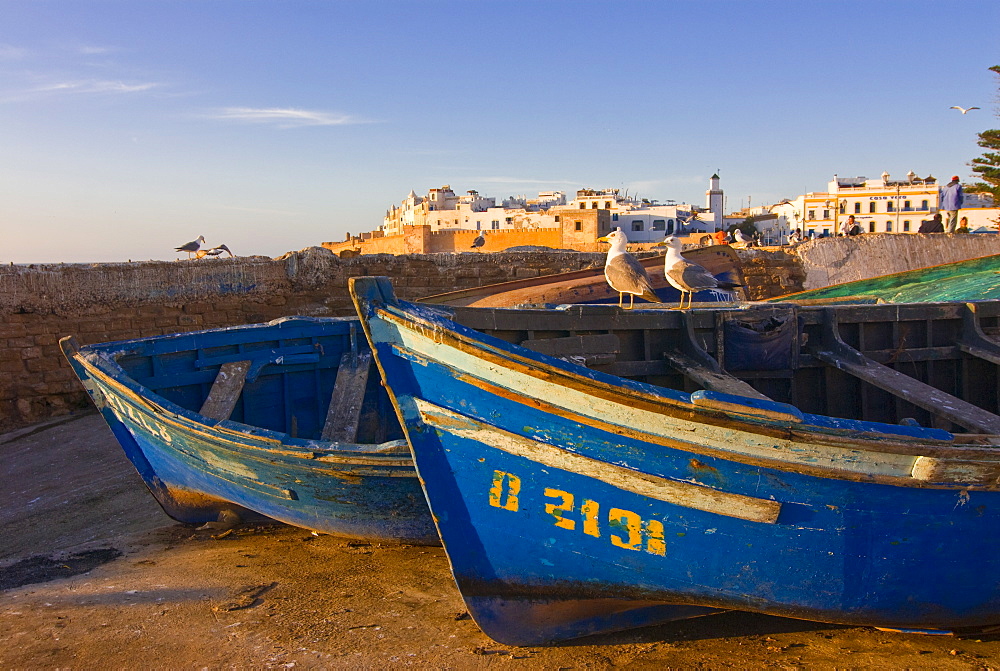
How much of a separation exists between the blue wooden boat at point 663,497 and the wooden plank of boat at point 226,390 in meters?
2.62

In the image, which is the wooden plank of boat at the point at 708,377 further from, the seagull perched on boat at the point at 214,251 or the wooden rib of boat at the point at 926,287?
the seagull perched on boat at the point at 214,251

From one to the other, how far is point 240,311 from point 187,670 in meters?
7.16

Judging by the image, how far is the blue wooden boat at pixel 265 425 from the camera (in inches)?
174

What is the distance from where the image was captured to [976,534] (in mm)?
3094

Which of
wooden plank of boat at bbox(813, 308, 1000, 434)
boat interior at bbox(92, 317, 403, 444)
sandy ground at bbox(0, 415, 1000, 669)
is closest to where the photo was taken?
sandy ground at bbox(0, 415, 1000, 669)

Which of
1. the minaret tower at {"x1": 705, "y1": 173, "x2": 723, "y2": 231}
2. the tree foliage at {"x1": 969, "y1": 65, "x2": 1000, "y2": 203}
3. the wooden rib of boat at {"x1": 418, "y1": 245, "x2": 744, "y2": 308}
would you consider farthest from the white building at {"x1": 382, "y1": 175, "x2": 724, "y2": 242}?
the wooden rib of boat at {"x1": 418, "y1": 245, "x2": 744, "y2": 308}

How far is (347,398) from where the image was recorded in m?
→ 5.89

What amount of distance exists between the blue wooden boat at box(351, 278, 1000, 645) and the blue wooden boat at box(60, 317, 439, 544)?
3.15 ft

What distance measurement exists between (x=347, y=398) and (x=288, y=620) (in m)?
2.17

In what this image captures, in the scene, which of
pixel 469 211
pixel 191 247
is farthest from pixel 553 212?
pixel 191 247

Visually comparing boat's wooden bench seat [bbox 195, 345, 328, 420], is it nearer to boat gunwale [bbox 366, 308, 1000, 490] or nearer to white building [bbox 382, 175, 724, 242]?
boat gunwale [bbox 366, 308, 1000, 490]

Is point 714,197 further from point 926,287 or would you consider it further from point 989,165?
point 926,287

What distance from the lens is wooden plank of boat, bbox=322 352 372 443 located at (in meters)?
5.61

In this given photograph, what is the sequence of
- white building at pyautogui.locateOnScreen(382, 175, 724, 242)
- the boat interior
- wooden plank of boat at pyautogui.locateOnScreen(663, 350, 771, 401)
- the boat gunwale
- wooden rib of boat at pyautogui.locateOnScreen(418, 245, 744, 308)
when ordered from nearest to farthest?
the boat gunwale → wooden plank of boat at pyautogui.locateOnScreen(663, 350, 771, 401) → the boat interior → wooden rib of boat at pyautogui.locateOnScreen(418, 245, 744, 308) → white building at pyautogui.locateOnScreen(382, 175, 724, 242)
